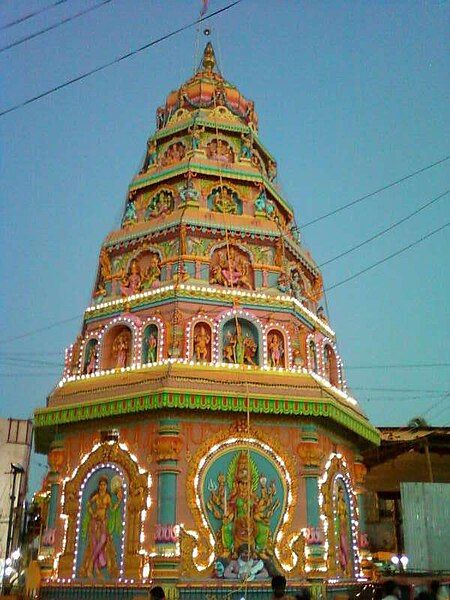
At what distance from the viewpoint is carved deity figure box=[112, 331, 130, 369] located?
18.1 m

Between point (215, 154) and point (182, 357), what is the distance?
9.10 meters

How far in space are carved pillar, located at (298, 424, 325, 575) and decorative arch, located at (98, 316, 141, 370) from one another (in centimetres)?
542

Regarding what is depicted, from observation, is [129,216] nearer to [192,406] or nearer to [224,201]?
[224,201]

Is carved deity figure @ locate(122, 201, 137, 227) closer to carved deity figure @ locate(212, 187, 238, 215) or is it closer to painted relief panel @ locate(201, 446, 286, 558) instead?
carved deity figure @ locate(212, 187, 238, 215)

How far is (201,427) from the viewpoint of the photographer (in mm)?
15938

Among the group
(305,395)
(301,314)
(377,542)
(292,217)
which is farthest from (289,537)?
(377,542)

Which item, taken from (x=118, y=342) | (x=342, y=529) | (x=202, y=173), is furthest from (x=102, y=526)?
(x=202, y=173)

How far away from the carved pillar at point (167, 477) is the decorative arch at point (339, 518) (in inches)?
151

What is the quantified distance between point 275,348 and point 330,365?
3074mm

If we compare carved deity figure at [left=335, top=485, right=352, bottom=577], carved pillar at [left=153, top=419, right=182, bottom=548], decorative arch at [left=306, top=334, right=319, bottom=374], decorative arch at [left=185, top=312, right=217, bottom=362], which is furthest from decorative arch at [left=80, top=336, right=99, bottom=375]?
carved deity figure at [left=335, top=485, right=352, bottom=577]

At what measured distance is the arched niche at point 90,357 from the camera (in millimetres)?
18453

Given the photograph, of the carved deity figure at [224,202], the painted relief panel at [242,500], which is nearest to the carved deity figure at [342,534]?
the painted relief panel at [242,500]

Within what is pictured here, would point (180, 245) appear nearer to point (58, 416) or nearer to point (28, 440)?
point (58, 416)

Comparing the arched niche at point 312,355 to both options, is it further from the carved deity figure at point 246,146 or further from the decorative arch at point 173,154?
the decorative arch at point 173,154
